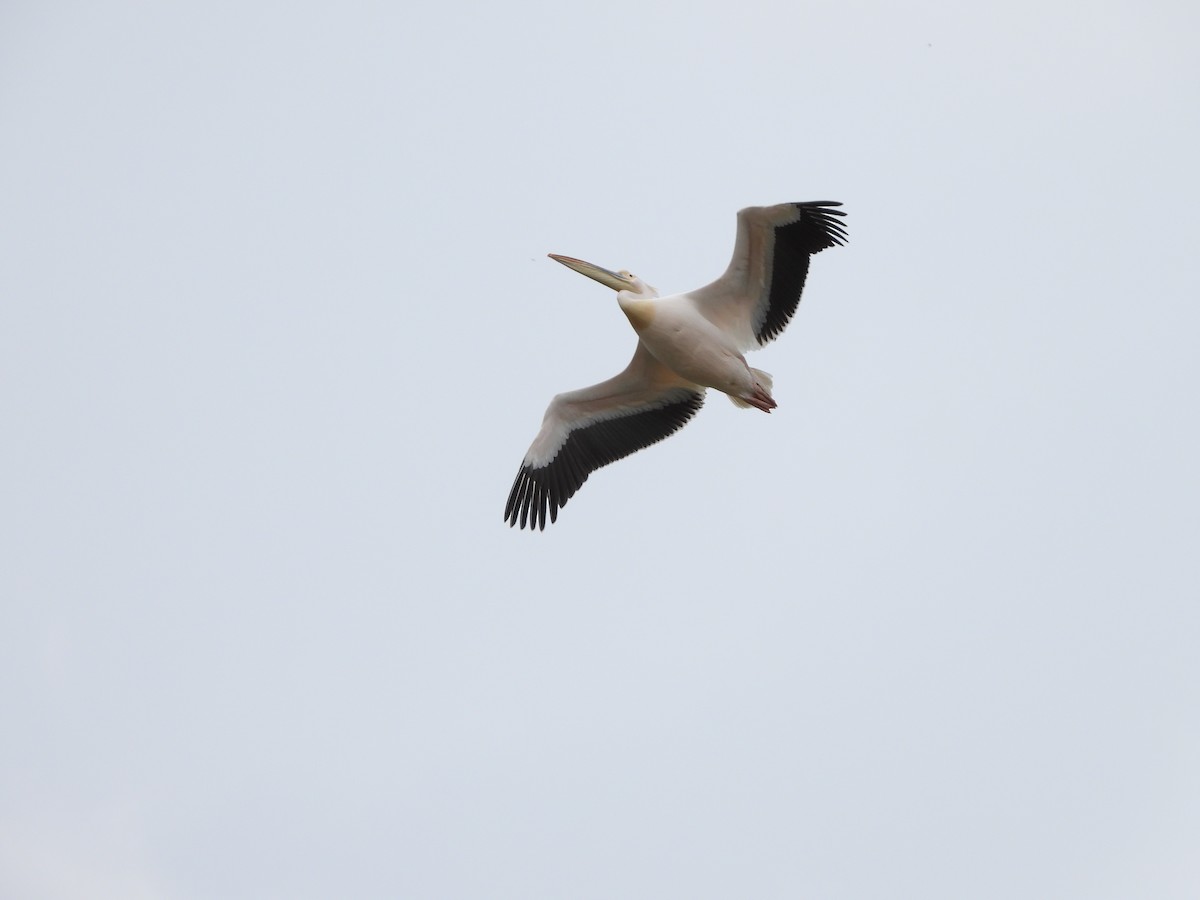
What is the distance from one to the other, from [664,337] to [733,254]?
3.27 feet

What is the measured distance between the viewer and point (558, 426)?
16266 mm

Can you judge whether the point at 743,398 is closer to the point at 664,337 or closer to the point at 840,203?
the point at 664,337

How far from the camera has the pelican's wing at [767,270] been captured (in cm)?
1431

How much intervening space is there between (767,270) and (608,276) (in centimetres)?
159

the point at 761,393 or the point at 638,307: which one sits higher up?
the point at 638,307

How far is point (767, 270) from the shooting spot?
14805mm

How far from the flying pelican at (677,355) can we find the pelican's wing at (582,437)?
0.01 metres

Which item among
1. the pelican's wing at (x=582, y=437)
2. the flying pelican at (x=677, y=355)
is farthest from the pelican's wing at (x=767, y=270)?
the pelican's wing at (x=582, y=437)

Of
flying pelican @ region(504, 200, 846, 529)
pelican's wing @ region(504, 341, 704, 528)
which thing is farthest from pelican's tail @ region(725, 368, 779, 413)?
pelican's wing @ region(504, 341, 704, 528)

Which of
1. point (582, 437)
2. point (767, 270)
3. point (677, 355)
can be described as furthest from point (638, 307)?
point (582, 437)

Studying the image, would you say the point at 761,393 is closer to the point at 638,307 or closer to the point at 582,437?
the point at 638,307

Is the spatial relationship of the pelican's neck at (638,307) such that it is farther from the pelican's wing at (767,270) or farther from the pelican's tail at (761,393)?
the pelican's tail at (761,393)

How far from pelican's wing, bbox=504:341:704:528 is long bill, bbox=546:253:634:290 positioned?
1265 millimetres

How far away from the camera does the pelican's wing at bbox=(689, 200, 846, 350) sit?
14312 millimetres
